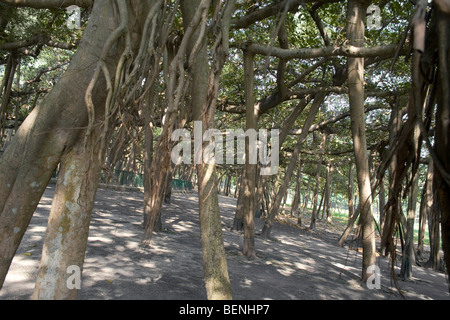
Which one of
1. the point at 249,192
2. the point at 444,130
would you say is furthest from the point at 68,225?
the point at 249,192

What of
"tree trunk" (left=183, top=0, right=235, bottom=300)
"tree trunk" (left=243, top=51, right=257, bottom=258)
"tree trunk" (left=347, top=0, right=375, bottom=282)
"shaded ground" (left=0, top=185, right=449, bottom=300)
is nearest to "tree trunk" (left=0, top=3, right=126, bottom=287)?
"shaded ground" (left=0, top=185, right=449, bottom=300)

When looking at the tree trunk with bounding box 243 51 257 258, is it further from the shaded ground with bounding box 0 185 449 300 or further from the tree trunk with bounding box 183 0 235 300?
the tree trunk with bounding box 183 0 235 300

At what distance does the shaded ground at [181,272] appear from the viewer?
163 inches

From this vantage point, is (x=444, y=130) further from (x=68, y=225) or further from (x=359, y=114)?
(x=359, y=114)

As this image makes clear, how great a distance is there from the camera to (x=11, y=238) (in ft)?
8.26

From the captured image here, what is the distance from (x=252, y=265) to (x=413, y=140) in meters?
5.49

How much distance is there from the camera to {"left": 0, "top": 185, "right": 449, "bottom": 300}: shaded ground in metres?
4.14

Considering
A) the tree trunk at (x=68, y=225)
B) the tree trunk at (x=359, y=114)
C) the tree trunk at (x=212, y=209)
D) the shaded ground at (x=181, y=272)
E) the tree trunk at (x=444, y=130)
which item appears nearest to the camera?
the tree trunk at (x=444, y=130)

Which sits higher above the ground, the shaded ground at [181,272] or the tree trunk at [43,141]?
the tree trunk at [43,141]

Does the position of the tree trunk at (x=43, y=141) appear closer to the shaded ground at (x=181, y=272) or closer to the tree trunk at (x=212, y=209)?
the shaded ground at (x=181, y=272)

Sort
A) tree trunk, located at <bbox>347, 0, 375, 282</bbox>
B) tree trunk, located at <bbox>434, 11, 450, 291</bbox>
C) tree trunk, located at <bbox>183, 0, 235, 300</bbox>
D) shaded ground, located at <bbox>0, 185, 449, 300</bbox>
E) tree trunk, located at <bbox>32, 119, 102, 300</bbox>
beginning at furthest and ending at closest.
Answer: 1. tree trunk, located at <bbox>347, 0, 375, 282</bbox>
2. shaded ground, located at <bbox>0, 185, 449, 300</bbox>
3. tree trunk, located at <bbox>183, 0, 235, 300</bbox>
4. tree trunk, located at <bbox>32, 119, 102, 300</bbox>
5. tree trunk, located at <bbox>434, 11, 450, 291</bbox>

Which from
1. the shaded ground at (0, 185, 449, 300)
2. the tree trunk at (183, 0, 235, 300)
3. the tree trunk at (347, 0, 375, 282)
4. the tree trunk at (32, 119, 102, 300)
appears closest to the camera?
the tree trunk at (32, 119, 102, 300)

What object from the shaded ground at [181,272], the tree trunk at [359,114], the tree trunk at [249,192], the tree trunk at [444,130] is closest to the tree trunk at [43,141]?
the shaded ground at [181,272]

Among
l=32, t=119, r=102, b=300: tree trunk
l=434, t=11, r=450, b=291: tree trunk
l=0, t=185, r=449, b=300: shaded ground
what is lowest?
l=0, t=185, r=449, b=300: shaded ground
